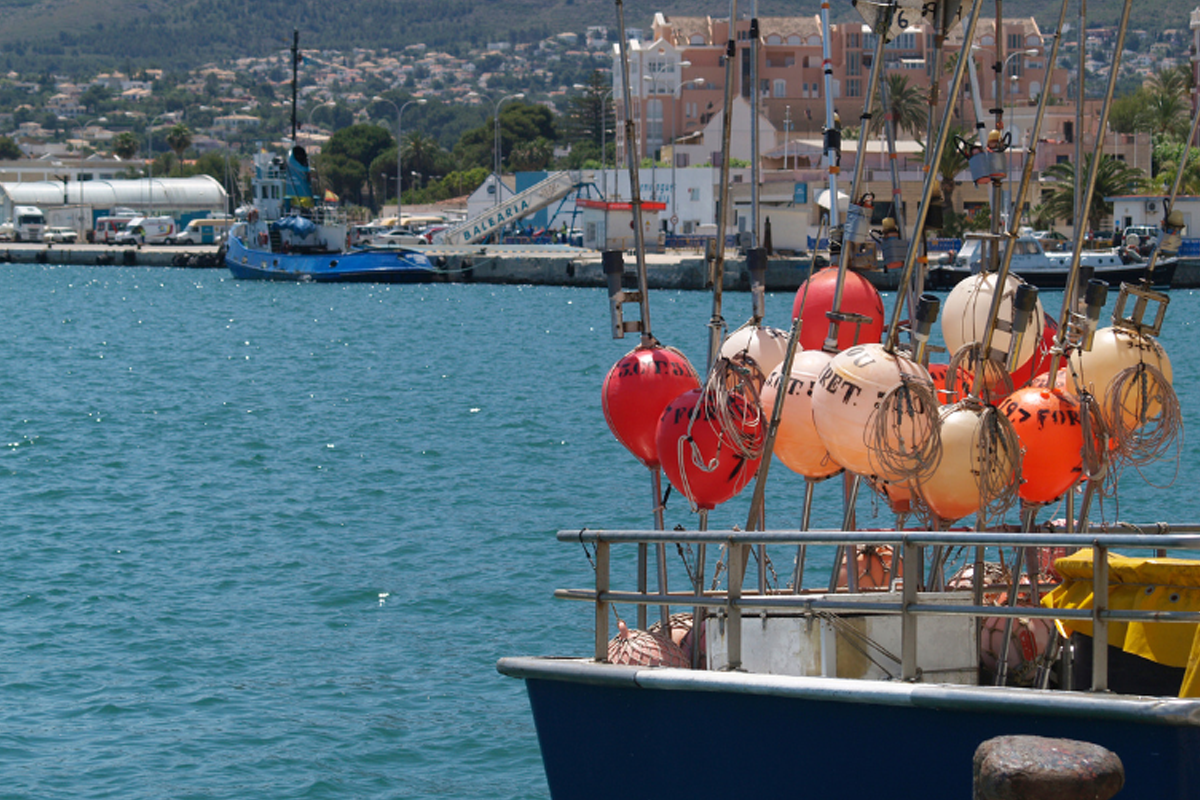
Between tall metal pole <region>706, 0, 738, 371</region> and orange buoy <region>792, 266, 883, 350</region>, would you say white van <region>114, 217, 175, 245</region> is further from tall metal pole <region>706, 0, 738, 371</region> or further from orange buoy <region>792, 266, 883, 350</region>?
orange buoy <region>792, 266, 883, 350</region>

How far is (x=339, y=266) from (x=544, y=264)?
9.91 meters

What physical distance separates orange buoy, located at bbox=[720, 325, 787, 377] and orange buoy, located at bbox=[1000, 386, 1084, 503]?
1525 mm

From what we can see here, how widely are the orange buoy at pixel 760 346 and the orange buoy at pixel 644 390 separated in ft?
0.91

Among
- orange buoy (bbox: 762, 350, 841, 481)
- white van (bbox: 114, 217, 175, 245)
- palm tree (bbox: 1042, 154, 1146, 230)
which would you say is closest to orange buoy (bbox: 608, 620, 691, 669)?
orange buoy (bbox: 762, 350, 841, 481)

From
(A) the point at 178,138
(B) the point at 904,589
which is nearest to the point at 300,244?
(B) the point at 904,589

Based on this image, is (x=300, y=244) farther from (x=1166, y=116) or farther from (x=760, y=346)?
(x=760, y=346)

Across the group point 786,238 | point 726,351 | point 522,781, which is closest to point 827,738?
point 726,351

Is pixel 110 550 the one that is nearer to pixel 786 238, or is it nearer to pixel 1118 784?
pixel 1118 784

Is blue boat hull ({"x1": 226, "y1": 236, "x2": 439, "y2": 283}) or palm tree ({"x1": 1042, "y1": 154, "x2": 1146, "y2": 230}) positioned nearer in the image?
palm tree ({"x1": 1042, "y1": 154, "x2": 1146, "y2": 230})

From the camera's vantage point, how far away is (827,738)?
6426 mm

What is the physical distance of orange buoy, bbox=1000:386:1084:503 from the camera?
735 cm

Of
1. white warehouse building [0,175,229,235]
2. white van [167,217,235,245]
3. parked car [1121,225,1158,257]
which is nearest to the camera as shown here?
parked car [1121,225,1158,257]

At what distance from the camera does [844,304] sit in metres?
8.73

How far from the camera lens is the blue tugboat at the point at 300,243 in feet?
249
